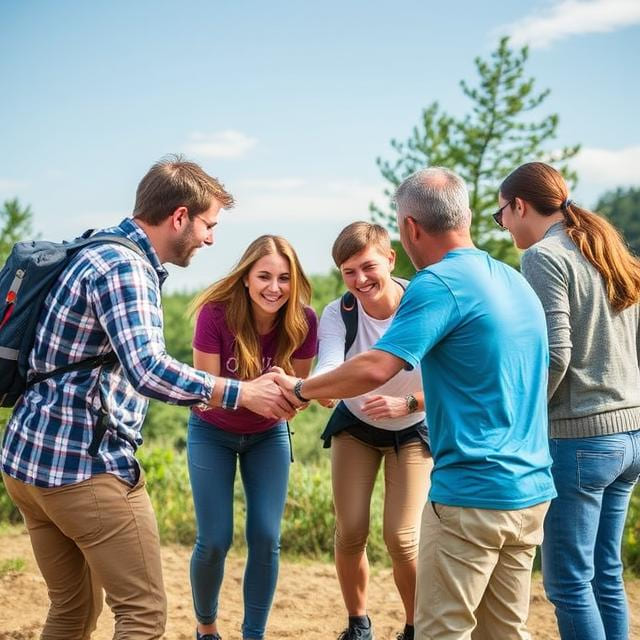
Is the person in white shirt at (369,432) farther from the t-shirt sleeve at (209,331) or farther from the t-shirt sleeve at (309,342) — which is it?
the t-shirt sleeve at (209,331)

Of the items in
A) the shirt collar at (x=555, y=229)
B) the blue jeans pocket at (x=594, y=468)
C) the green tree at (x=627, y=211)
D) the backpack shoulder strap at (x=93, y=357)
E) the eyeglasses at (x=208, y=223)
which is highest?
the green tree at (x=627, y=211)

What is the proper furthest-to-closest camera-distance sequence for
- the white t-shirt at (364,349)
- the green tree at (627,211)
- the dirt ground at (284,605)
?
the green tree at (627,211)
the dirt ground at (284,605)
the white t-shirt at (364,349)

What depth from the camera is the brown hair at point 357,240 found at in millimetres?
4410

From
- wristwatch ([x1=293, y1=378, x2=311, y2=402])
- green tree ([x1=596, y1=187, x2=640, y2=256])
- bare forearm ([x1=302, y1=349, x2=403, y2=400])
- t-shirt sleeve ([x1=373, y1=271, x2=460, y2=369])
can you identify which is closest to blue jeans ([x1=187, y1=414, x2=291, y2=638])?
wristwatch ([x1=293, y1=378, x2=311, y2=402])

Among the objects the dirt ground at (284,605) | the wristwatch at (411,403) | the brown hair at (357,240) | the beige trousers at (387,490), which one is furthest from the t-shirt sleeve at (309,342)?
the dirt ground at (284,605)

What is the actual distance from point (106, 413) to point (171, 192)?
88 centimetres

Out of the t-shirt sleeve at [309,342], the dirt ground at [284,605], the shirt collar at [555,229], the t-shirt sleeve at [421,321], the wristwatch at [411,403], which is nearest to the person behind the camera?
the t-shirt sleeve at [421,321]

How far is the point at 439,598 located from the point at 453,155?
8693 mm

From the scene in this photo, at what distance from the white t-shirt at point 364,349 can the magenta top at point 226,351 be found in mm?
175

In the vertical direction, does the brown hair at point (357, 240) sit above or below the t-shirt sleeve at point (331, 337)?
above

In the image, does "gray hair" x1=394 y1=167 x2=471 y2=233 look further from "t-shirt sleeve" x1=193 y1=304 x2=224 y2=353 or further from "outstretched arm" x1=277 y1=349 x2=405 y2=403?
"t-shirt sleeve" x1=193 y1=304 x2=224 y2=353

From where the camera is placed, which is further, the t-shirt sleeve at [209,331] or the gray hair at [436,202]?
the t-shirt sleeve at [209,331]

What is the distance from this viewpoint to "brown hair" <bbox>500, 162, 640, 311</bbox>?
3.64 metres

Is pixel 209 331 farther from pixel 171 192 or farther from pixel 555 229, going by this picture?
pixel 555 229
